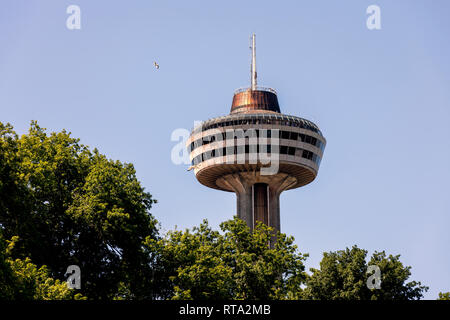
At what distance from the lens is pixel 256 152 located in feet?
373

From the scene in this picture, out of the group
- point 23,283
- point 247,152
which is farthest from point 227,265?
point 247,152

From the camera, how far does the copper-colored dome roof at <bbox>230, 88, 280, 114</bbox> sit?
121812 mm

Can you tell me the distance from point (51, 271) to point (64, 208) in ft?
17.7

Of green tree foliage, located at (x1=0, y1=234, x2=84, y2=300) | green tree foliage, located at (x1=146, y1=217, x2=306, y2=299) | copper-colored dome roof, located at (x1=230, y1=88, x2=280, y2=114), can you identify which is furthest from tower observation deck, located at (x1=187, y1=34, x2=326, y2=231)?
green tree foliage, located at (x1=0, y1=234, x2=84, y2=300)

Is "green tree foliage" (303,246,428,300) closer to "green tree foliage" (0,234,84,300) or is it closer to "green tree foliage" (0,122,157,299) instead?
"green tree foliage" (0,122,157,299)

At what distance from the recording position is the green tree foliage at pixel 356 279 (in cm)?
6141

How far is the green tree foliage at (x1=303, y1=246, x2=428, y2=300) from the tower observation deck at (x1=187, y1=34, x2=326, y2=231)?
49437mm

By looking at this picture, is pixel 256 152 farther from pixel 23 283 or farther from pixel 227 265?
pixel 23 283

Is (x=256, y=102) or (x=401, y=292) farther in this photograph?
(x=256, y=102)

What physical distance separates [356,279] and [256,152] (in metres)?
53.0

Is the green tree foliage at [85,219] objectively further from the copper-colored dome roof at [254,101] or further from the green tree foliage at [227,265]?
the copper-colored dome roof at [254,101]
